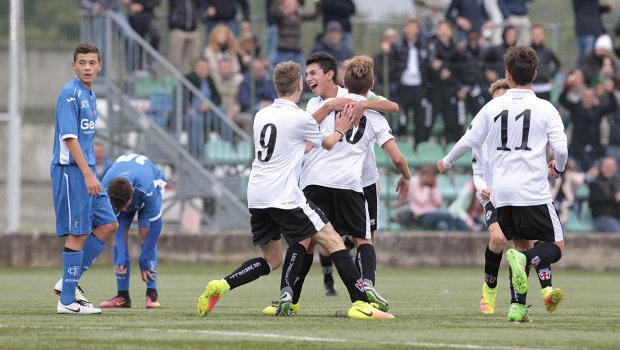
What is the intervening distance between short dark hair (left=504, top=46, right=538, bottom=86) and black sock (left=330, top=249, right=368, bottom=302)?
1.94 m

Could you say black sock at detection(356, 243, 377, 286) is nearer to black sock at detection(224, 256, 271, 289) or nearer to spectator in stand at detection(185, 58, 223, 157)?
black sock at detection(224, 256, 271, 289)

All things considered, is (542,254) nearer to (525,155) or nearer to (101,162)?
(525,155)

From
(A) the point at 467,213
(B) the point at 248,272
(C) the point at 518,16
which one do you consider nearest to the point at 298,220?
(B) the point at 248,272

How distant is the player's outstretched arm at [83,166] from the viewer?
8211 millimetres

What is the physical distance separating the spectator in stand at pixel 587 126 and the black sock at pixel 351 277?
963 cm

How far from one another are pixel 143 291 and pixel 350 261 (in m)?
4.76

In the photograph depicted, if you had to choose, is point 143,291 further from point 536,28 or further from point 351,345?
point 536,28

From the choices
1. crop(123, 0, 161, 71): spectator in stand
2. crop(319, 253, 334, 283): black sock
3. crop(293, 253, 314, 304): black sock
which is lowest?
crop(319, 253, 334, 283): black sock

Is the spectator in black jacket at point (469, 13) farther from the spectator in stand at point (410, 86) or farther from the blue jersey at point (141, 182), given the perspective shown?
the blue jersey at point (141, 182)

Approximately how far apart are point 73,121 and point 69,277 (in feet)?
4.20

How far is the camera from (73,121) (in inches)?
328

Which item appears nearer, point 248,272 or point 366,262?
point 248,272

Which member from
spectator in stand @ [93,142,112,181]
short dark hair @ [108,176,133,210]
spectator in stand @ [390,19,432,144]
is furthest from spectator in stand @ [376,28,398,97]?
short dark hair @ [108,176,133,210]

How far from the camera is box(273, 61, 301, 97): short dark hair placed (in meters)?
8.18
